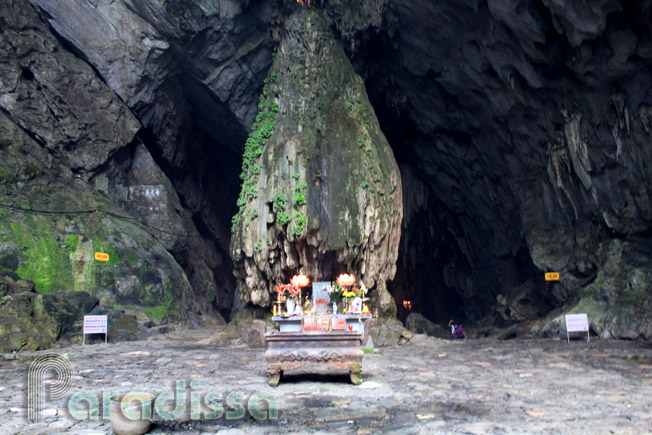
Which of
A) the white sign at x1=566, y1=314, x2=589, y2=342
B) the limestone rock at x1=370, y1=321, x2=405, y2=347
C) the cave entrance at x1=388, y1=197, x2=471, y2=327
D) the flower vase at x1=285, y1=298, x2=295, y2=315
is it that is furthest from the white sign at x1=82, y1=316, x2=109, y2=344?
the cave entrance at x1=388, y1=197, x2=471, y2=327

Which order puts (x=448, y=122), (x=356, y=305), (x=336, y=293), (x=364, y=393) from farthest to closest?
(x=448, y=122) < (x=336, y=293) < (x=356, y=305) < (x=364, y=393)

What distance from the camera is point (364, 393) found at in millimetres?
7090

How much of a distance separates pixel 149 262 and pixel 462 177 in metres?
13.5

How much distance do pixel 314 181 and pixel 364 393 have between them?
9959mm

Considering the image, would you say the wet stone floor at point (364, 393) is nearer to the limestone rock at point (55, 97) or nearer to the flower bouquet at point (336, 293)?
the flower bouquet at point (336, 293)

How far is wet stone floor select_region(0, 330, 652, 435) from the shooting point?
5.27 m

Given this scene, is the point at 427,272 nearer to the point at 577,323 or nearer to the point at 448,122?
the point at 448,122

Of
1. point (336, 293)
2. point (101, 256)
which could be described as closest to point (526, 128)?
point (336, 293)

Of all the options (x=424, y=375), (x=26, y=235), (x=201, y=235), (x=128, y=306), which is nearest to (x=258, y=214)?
(x=128, y=306)

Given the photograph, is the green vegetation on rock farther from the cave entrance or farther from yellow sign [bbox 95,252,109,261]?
the cave entrance

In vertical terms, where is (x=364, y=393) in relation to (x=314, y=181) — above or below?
below

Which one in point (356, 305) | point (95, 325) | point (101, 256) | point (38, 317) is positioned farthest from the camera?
point (101, 256)

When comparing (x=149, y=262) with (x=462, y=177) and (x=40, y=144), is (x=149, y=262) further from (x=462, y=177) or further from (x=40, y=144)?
(x=462, y=177)

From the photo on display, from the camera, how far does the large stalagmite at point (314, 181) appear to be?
1580 centimetres
